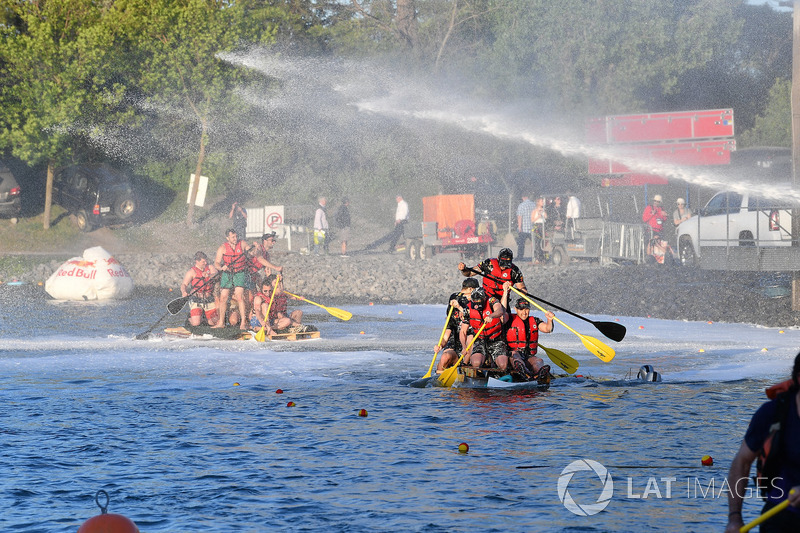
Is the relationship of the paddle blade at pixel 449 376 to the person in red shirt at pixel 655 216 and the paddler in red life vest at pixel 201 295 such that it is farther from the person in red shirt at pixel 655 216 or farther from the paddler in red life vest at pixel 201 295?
the person in red shirt at pixel 655 216

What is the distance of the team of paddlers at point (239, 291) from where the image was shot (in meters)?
19.2

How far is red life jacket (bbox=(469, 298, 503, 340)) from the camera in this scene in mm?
14105

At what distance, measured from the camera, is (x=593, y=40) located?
4675 centimetres

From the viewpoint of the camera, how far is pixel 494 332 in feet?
46.5

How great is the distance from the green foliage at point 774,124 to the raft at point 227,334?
35058 mm

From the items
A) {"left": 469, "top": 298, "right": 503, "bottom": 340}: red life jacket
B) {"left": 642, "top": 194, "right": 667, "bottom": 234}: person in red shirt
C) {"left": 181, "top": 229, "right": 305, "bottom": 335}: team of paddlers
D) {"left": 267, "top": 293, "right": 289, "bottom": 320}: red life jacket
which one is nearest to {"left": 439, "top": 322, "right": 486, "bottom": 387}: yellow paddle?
{"left": 469, "top": 298, "right": 503, "bottom": 340}: red life jacket

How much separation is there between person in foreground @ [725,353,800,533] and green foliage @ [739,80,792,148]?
45736 mm

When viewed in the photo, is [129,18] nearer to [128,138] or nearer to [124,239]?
[128,138]

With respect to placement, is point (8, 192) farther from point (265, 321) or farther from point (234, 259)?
point (265, 321)

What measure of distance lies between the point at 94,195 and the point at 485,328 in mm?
33370

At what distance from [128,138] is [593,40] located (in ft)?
72.6

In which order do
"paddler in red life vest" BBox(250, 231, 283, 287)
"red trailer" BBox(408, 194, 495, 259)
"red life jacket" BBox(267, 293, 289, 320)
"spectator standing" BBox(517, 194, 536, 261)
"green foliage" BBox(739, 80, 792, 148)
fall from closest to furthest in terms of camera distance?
"paddler in red life vest" BBox(250, 231, 283, 287)
"red life jacket" BBox(267, 293, 289, 320)
"spectator standing" BBox(517, 194, 536, 261)
"red trailer" BBox(408, 194, 495, 259)
"green foliage" BBox(739, 80, 792, 148)

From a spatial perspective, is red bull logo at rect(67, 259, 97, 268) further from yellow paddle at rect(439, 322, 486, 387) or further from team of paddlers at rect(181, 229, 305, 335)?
yellow paddle at rect(439, 322, 486, 387)

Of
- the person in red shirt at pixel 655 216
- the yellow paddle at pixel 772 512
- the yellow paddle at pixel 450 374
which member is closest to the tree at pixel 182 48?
the person in red shirt at pixel 655 216
